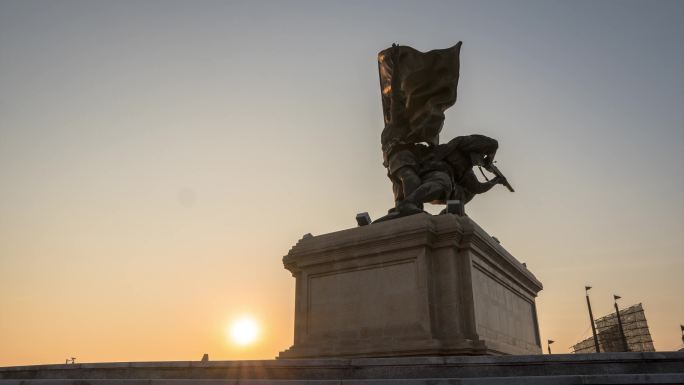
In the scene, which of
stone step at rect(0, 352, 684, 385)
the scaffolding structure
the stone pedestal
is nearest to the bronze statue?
the stone pedestal

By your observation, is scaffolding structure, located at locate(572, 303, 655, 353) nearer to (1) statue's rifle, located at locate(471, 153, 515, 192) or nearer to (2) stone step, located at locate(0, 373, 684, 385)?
(1) statue's rifle, located at locate(471, 153, 515, 192)

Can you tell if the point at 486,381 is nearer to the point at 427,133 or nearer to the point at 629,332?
the point at 427,133

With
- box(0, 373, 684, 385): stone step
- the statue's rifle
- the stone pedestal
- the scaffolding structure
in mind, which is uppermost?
the scaffolding structure

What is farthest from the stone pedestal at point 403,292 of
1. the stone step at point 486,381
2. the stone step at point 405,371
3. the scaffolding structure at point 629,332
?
the scaffolding structure at point 629,332

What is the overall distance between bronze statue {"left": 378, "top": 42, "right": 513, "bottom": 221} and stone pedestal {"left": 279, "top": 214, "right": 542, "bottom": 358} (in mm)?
1810

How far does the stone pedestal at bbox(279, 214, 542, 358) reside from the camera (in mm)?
7828

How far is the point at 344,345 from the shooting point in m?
8.38

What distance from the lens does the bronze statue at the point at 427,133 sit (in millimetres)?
10398

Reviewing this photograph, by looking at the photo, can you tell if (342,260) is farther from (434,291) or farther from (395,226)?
(434,291)

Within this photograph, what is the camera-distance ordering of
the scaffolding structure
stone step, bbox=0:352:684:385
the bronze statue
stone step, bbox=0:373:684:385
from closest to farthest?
stone step, bbox=0:373:684:385
stone step, bbox=0:352:684:385
the bronze statue
the scaffolding structure

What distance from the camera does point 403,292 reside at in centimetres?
817

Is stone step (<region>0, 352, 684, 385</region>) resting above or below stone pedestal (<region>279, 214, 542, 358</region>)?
below

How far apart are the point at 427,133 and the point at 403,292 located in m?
3.69

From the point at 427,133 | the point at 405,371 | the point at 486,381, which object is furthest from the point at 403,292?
the point at 427,133
